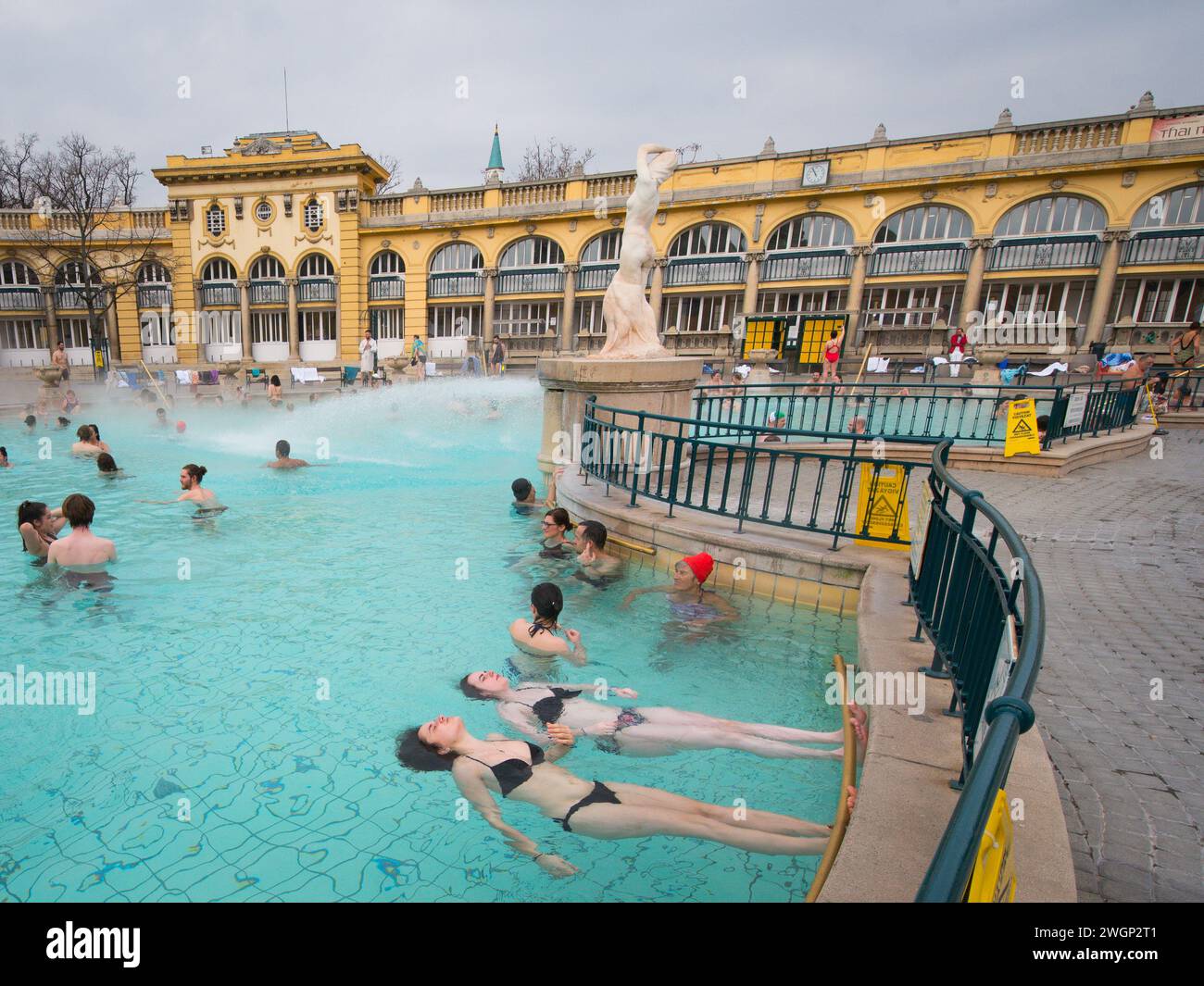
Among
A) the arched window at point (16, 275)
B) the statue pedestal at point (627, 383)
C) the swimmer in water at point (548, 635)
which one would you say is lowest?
the swimmer in water at point (548, 635)

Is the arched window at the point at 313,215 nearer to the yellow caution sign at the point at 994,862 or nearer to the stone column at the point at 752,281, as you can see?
the stone column at the point at 752,281

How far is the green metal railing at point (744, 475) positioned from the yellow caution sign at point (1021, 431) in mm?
2121

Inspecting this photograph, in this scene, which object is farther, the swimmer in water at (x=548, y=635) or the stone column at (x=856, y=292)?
the stone column at (x=856, y=292)

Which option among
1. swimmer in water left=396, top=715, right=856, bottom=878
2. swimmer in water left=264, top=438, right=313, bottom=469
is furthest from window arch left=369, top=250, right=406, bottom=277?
swimmer in water left=396, top=715, right=856, bottom=878

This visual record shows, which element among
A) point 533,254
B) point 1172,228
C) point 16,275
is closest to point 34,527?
point 533,254

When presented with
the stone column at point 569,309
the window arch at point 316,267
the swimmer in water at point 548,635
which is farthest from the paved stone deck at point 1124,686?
the window arch at point 316,267

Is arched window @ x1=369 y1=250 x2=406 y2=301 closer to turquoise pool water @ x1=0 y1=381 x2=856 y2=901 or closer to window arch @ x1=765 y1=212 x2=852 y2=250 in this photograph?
window arch @ x1=765 y1=212 x2=852 y2=250

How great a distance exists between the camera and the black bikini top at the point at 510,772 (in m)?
3.55

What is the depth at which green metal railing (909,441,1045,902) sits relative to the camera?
1.19 meters

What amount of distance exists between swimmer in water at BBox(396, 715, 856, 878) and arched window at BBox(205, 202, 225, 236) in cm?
4025

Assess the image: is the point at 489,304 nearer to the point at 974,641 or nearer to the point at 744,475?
the point at 744,475
